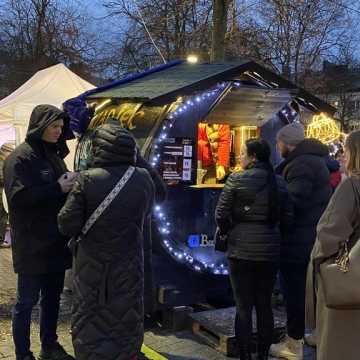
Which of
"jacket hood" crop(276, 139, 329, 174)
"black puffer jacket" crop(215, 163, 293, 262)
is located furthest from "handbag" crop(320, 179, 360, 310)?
"jacket hood" crop(276, 139, 329, 174)

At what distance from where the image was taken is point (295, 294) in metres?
4.14

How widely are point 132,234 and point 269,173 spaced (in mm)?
1188

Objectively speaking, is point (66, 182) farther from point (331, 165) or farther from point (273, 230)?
point (331, 165)

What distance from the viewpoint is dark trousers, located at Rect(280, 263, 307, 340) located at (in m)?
4.12

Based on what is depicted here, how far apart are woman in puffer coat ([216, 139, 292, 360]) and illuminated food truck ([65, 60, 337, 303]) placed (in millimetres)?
1200

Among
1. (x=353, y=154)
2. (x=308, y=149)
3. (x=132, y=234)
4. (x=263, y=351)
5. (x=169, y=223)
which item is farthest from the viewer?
(x=169, y=223)

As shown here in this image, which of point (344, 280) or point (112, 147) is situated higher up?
point (112, 147)

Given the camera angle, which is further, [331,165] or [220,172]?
[220,172]

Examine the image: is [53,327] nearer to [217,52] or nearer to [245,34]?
[217,52]

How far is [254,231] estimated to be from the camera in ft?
→ 12.4

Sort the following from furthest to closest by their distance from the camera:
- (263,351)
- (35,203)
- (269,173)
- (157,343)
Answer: (157,343) < (263,351) < (269,173) < (35,203)

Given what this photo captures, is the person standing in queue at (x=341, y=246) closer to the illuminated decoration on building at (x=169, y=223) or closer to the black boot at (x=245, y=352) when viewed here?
the black boot at (x=245, y=352)

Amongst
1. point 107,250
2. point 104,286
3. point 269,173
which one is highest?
point 269,173

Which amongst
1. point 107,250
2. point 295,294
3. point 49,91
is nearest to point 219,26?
point 49,91
